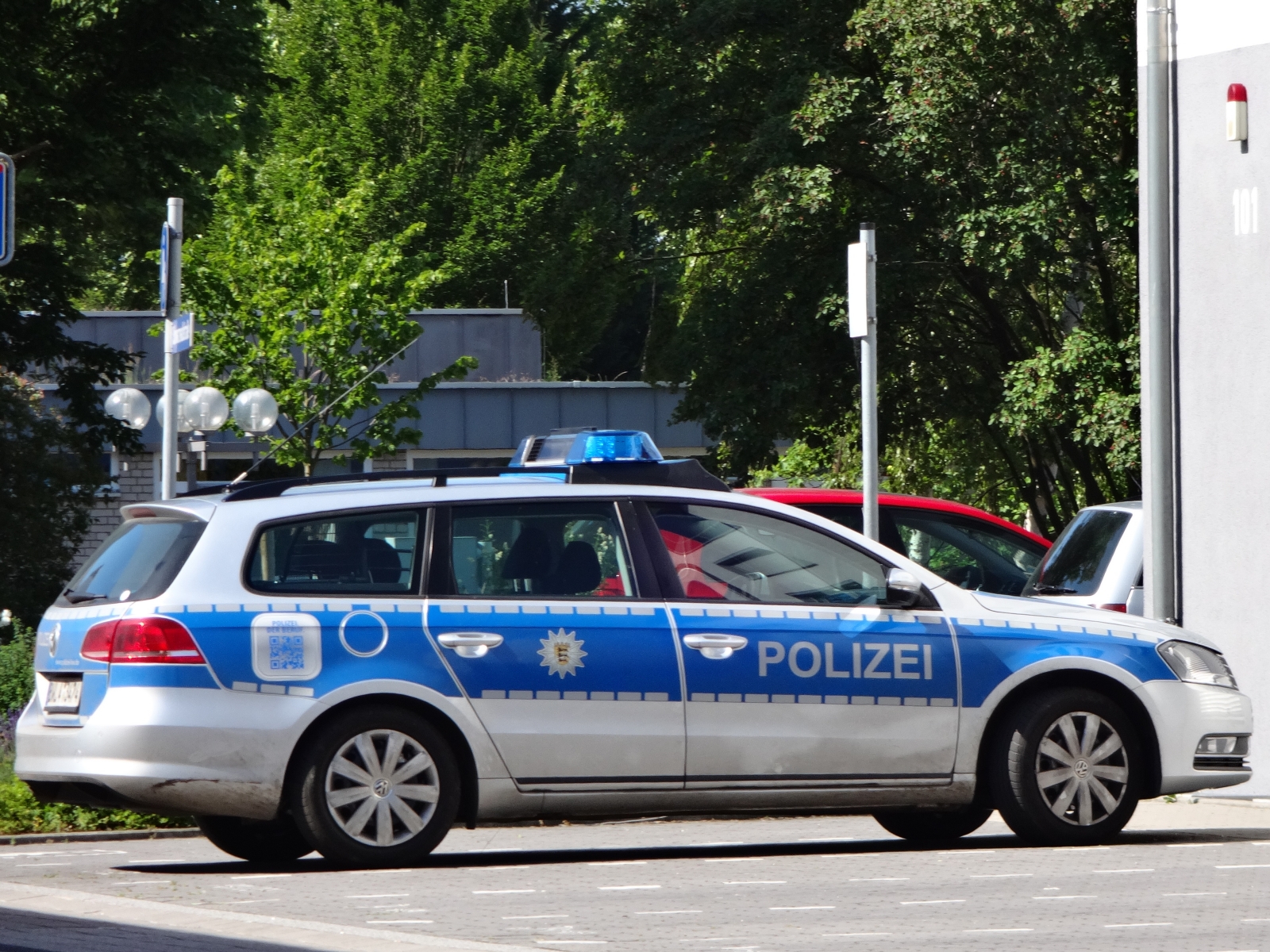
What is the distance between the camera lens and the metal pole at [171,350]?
13477mm

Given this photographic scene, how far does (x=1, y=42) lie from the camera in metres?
22.9

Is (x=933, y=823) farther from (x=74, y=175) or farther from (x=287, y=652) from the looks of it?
(x=74, y=175)

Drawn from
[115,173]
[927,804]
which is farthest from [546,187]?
[927,804]

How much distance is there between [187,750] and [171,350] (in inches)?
233

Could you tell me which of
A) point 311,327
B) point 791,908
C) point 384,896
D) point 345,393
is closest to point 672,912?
point 791,908

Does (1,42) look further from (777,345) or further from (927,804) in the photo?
(927,804)

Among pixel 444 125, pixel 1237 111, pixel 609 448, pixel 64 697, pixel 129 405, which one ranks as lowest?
pixel 64 697

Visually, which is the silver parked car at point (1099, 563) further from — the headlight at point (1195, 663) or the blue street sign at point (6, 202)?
the blue street sign at point (6, 202)

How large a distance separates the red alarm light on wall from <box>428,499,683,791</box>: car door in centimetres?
479

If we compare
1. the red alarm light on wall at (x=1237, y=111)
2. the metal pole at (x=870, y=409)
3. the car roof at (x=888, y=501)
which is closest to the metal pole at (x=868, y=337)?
the metal pole at (x=870, y=409)

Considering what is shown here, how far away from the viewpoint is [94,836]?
10.5 meters

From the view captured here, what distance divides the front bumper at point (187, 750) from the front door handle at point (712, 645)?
1567 millimetres

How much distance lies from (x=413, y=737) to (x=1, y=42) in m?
17.0

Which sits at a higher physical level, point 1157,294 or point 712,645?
point 1157,294
